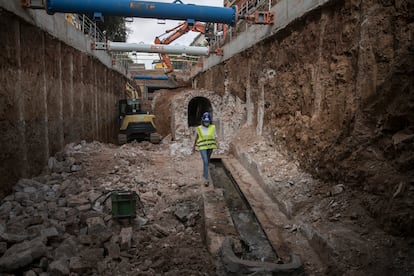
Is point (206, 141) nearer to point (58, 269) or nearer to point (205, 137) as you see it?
point (205, 137)

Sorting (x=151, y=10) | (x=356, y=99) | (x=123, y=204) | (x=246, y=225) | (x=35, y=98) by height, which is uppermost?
(x=151, y=10)

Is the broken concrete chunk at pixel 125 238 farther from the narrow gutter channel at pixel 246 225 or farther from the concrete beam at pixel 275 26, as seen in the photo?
the concrete beam at pixel 275 26

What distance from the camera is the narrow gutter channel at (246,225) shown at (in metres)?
4.55

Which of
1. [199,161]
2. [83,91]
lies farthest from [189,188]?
[83,91]

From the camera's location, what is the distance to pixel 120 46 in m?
13.4

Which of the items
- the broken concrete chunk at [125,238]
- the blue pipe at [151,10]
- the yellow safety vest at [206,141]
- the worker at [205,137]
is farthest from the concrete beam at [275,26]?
the broken concrete chunk at [125,238]

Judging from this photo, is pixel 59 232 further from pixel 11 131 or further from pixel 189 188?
pixel 189 188

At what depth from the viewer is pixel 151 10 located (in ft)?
27.0

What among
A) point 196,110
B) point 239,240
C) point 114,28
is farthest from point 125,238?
point 114,28

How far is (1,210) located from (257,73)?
25.3 ft

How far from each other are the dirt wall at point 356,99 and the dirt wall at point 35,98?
6.10m

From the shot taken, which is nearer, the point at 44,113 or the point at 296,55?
the point at 296,55

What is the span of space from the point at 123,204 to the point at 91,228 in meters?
0.65

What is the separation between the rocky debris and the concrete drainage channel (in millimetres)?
280
